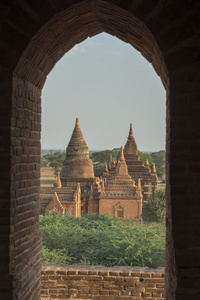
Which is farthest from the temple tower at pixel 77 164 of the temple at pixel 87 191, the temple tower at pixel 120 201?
the temple tower at pixel 120 201

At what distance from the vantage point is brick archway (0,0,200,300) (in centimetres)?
316

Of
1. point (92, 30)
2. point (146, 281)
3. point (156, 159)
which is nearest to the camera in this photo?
point (92, 30)

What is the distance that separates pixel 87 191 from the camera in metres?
29.6

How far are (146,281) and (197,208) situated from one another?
2.95 metres

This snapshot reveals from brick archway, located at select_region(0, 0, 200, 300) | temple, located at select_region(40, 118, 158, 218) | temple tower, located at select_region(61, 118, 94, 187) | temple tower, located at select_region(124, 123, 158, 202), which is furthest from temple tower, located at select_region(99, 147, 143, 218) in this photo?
brick archway, located at select_region(0, 0, 200, 300)

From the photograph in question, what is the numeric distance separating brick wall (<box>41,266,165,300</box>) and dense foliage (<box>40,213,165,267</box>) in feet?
7.00

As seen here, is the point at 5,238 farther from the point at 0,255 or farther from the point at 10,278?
the point at 10,278

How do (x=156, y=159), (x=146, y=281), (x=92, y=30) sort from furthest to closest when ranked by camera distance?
(x=156, y=159)
(x=146, y=281)
(x=92, y=30)

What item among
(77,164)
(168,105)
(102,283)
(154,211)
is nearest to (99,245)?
(102,283)

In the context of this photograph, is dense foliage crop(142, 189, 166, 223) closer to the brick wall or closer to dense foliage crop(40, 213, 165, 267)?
dense foliage crop(40, 213, 165, 267)

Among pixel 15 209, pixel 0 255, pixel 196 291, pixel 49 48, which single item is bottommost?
pixel 196 291

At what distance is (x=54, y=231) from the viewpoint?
10508 millimetres

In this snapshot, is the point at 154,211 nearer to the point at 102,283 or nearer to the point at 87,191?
the point at 87,191

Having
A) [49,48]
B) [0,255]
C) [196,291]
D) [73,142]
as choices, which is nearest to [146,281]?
[196,291]
